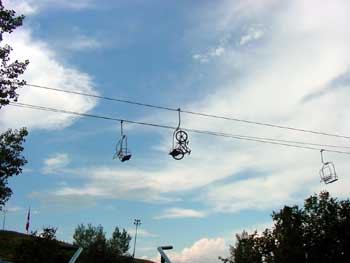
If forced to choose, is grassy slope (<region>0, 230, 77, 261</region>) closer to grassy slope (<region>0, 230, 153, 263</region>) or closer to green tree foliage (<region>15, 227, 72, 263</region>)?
grassy slope (<region>0, 230, 153, 263</region>)

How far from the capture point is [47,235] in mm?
46812

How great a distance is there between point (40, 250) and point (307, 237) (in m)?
29.4

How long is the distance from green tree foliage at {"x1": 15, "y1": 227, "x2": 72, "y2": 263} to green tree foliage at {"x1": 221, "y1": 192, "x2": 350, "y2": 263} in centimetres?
2273

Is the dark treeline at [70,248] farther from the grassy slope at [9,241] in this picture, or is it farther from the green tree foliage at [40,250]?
the grassy slope at [9,241]

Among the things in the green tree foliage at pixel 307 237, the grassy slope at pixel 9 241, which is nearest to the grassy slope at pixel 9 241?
the grassy slope at pixel 9 241

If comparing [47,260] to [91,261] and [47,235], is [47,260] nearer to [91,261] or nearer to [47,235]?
[47,235]

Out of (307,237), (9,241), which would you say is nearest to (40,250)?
(307,237)

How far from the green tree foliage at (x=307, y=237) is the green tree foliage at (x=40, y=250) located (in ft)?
74.6

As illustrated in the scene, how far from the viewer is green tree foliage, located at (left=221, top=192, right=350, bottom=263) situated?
53719mm

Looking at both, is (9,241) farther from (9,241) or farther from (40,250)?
(40,250)

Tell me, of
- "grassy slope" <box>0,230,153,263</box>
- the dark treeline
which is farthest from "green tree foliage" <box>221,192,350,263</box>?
"grassy slope" <box>0,230,153,263</box>

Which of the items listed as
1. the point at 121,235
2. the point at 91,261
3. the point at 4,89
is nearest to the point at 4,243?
the point at 121,235

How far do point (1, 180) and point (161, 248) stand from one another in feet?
71.9

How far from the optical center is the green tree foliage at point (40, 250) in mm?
44844
